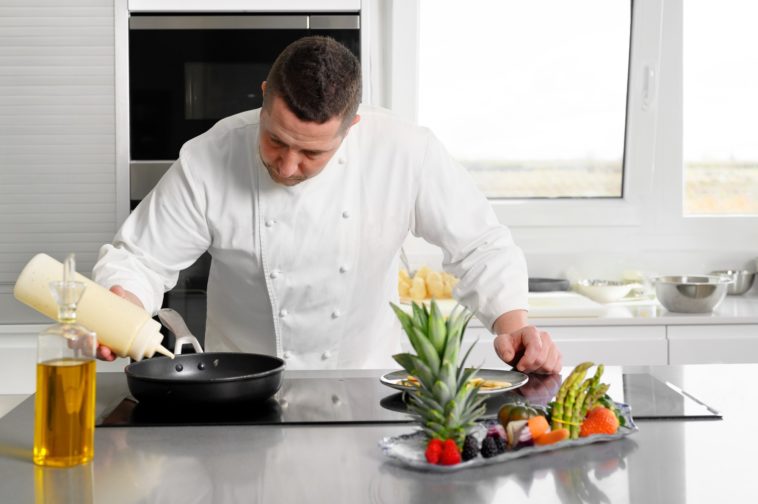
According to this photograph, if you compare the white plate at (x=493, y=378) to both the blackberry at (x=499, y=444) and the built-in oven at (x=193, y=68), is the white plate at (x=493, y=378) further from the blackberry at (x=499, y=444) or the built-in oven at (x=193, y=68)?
the built-in oven at (x=193, y=68)

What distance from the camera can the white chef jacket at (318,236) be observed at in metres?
2.41

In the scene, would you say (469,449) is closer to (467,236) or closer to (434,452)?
(434,452)

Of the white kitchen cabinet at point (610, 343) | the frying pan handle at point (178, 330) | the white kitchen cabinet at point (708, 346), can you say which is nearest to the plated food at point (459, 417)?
the frying pan handle at point (178, 330)

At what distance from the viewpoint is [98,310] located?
1.64 meters

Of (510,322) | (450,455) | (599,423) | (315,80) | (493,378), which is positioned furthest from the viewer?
(510,322)

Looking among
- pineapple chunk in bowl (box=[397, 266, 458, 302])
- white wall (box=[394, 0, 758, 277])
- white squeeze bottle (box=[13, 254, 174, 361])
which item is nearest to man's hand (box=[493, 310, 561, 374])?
white squeeze bottle (box=[13, 254, 174, 361])

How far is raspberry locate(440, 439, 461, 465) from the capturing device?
1.39 meters

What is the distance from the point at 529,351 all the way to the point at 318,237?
0.70 meters

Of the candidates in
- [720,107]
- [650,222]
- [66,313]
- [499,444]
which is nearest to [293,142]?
[66,313]

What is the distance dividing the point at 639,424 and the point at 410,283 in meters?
2.06

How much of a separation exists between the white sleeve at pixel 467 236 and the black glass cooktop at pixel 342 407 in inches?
14.8

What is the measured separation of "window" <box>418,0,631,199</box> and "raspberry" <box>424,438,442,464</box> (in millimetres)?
2825

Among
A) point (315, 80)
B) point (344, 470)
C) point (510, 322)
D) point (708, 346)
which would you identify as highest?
point (315, 80)

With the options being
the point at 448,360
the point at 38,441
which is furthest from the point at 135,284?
the point at 448,360
